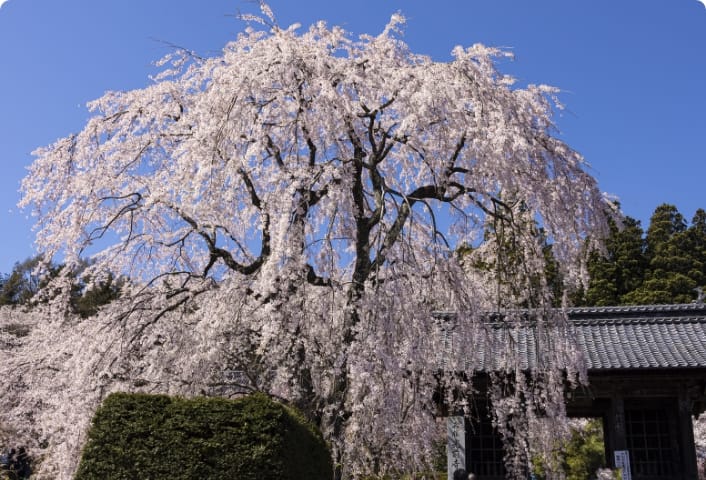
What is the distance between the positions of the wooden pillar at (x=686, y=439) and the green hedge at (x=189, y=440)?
8.92 meters

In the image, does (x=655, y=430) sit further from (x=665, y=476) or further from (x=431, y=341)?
(x=431, y=341)

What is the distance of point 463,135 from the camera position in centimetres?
694

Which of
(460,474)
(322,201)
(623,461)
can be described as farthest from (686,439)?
(322,201)

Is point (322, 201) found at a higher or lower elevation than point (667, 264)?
lower

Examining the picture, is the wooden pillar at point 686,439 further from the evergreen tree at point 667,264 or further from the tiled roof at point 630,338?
the evergreen tree at point 667,264

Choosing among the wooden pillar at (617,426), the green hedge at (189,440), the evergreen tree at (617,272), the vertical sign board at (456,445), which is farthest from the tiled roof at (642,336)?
the evergreen tree at (617,272)

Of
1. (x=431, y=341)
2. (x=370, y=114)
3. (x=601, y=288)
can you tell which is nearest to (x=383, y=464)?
(x=431, y=341)

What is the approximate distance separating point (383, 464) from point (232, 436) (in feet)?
13.2

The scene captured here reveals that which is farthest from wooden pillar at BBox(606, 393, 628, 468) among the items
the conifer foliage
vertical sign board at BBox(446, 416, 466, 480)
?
the conifer foliage

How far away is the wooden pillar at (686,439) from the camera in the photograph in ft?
38.8

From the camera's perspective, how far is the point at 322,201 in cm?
762

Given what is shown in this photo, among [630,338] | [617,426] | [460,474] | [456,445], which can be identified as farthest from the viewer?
[630,338]

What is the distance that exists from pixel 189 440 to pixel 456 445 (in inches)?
311

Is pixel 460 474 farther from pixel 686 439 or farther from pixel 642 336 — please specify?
pixel 642 336
